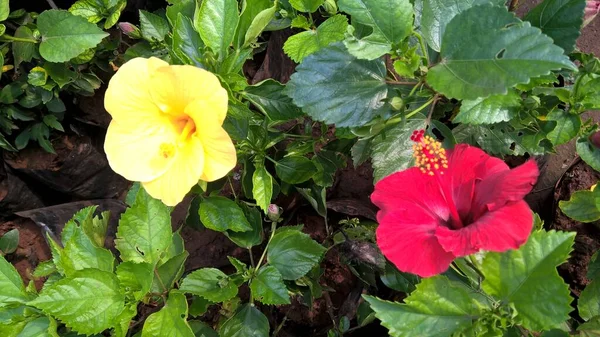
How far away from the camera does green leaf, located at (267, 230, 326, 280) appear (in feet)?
4.04

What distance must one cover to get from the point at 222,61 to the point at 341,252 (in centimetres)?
65

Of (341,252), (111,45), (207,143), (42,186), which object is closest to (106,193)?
(42,186)

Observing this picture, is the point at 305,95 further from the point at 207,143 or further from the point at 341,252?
the point at 341,252

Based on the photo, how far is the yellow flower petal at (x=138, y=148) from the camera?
104 centimetres

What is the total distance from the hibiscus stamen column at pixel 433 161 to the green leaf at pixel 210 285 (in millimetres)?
548

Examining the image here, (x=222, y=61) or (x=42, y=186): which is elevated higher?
(x=222, y=61)

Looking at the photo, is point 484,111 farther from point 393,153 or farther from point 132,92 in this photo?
point 132,92

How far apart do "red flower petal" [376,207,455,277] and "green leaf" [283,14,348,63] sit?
0.50m

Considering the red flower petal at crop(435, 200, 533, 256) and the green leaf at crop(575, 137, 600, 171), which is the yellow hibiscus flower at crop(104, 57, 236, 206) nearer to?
the red flower petal at crop(435, 200, 533, 256)

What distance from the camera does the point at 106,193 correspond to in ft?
6.97

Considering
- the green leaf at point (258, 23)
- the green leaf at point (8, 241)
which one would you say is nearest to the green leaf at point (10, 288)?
the green leaf at point (8, 241)

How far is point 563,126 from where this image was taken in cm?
101

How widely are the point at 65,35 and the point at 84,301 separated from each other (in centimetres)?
84

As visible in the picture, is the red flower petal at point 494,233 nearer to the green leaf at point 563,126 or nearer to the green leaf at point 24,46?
the green leaf at point 563,126
